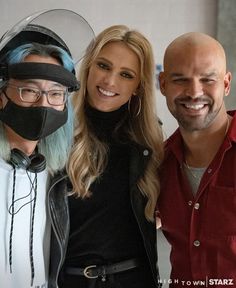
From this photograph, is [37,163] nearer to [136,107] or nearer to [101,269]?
[101,269]

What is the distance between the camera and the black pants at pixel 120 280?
55.1 inches

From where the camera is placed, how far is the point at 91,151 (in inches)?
62.7

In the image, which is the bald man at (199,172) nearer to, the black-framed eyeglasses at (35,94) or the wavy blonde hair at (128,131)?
the wavy blonde hair at (128,131)

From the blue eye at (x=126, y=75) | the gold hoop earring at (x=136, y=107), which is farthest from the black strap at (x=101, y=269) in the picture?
the blue eye at (x=126, y=75)

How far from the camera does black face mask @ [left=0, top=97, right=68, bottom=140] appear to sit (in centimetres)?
121

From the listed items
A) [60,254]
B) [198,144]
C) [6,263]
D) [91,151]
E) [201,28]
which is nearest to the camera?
[6,263]

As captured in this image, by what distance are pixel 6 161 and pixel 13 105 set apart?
0.58 feet

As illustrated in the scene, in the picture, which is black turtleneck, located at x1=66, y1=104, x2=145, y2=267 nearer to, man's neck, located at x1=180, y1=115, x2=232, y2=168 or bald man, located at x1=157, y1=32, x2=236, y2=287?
bald man, located at x1=157, y1=32, x2=236, y2=287

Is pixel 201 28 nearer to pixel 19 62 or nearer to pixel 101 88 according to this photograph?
pixel 101 88

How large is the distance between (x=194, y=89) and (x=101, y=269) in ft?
2.38

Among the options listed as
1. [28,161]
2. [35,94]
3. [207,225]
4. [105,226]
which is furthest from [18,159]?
[207,225]

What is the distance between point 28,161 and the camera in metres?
1.26

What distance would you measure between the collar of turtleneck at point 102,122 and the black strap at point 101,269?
51 centimetres

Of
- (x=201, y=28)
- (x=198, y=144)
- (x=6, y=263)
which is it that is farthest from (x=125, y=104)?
(x=201, y=28)
